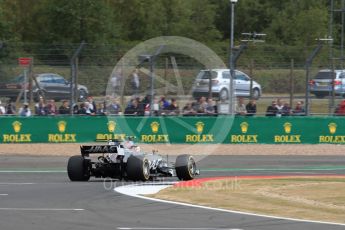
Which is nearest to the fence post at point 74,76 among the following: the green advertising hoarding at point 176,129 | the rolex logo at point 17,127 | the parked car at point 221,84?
the green advertising hoarding at point 176,129

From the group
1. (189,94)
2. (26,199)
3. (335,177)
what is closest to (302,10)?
(189,94)

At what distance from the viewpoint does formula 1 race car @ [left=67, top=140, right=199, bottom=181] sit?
19.8m

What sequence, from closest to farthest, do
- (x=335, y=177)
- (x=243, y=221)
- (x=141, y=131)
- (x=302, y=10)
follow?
(x=243, y=221) → (x=335, y=177) → (x=141, y=131) → (x=302, y=10)

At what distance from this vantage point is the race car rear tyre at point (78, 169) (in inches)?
802

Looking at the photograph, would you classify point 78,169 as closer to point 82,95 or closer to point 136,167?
point 136,167

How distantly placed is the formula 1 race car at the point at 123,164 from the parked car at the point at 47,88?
12.1 meters

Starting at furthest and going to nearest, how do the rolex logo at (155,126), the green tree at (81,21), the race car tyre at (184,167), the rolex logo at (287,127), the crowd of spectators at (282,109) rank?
the green tree at (81,21) → the crowd of spectators at (282,109) → the rolex logo at (287,127) → the rolex logo at (155,126) → the race car tyre at (184,167)

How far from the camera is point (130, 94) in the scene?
32.2 meters

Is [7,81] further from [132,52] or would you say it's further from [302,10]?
[302,10]

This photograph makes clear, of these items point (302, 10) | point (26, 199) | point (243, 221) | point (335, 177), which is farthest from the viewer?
point (302, 10)

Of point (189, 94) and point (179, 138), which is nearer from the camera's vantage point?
point (179, 138)

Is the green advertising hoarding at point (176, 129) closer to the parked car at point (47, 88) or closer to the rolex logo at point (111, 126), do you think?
the rolex logo at point (111, 126)

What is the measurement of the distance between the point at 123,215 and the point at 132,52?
1853 centimetres

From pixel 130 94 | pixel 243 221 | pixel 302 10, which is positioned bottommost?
pixel 243 221
